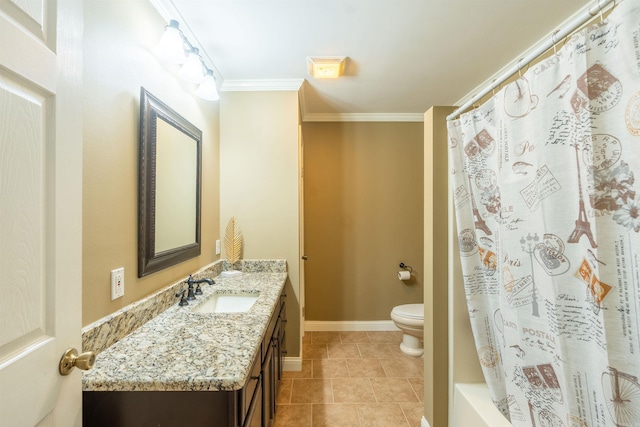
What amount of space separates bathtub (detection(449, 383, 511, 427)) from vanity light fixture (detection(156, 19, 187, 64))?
2.26 m

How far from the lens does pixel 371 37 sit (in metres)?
1.76

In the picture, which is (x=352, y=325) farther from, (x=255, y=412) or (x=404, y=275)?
(x=255, y=412)

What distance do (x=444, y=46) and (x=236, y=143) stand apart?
1.77 meters

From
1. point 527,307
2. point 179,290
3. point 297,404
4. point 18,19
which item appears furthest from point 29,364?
point 297,404

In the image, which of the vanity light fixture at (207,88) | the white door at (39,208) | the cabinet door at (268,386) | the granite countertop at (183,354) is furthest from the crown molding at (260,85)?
the cabinet door at (268,386)

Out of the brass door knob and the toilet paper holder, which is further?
the toilet paper holder

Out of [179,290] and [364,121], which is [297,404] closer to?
[179,290]

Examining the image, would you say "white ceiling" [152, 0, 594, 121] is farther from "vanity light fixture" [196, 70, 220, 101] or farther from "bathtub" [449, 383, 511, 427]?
"bathtub" [449, 383, 511, 427]

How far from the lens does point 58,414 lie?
0.62 metres

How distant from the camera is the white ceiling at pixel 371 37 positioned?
59.3 inches

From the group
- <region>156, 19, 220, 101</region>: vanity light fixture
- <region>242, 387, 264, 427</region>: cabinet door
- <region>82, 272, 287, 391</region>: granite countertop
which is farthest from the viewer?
<region>156, 19, 220, 101</region>: vanity light fixture

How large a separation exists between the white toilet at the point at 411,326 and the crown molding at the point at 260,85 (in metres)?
2.26

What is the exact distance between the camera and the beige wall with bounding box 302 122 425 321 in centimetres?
306

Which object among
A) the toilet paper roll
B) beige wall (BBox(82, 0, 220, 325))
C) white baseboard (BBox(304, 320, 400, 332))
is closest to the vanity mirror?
beige wall (BBox(82, 0, 220, 325))
